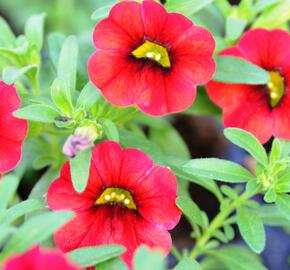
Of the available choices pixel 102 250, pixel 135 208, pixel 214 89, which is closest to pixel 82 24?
pixel 214 89

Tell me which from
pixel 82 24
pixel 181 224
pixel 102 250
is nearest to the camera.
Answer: pixel 102 250

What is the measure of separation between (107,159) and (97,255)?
0.62ft

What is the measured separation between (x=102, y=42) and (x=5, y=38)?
0.36 m

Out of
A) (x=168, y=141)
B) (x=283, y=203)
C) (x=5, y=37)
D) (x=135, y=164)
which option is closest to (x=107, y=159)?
(x=135, y=164)

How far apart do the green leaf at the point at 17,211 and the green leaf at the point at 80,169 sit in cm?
12

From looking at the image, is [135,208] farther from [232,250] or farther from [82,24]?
[82,24]

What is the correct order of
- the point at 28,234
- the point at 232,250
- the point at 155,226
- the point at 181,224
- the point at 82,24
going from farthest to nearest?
the point at 82,24, the point at 181,224, the point at 232,250, the point at 155,226, the point at 28,234

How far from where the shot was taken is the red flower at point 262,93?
1323 mm

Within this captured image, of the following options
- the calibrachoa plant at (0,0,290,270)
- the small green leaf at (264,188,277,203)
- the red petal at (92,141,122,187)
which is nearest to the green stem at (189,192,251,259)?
the calibrachoa plant at (0,0,290,270)

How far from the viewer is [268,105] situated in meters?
1.38

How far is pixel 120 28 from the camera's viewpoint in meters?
1.20

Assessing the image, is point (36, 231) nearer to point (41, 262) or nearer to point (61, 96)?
point (41, 262)

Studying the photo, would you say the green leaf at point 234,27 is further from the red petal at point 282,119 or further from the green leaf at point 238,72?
the red petal at point 282,119

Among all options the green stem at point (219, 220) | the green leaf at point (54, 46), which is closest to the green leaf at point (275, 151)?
the green stem at point (219, 220)
